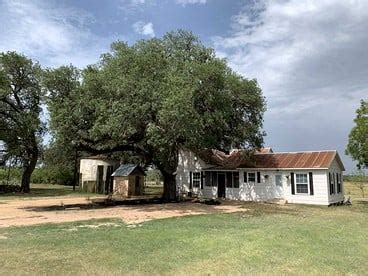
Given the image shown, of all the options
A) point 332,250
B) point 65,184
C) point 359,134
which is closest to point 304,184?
point 359,134

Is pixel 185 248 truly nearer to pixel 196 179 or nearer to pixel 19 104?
pixel 196 179

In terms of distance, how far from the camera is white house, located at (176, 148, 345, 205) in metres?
26.3

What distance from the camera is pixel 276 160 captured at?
1146 inches

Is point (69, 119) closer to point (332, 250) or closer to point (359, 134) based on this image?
point (332, 250)

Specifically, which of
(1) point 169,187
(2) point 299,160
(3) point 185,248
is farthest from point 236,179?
(3) point 185,248

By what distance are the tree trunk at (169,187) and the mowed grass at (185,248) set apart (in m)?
13.1

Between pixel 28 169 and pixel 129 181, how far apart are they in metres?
11.8

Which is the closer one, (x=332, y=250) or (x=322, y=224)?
(x=332, y=250)

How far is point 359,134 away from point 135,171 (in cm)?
1989

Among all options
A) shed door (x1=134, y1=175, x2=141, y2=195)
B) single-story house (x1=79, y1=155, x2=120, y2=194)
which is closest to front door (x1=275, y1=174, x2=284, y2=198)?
shed door (x1=134, y1=175, x2=141, y2=195)

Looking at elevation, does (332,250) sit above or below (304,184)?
below

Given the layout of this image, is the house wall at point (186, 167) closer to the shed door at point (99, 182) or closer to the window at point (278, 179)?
the window at point (278, 179)

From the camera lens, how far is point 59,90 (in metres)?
24.3

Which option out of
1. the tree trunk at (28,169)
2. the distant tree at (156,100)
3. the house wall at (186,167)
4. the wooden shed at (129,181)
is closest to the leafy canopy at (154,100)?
the distant tree at (156,100)
